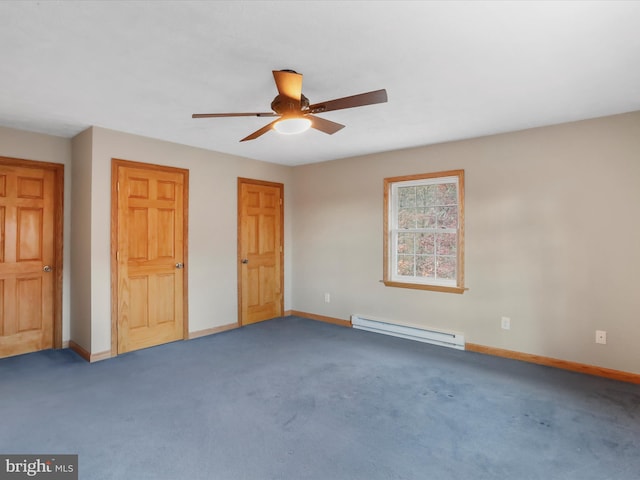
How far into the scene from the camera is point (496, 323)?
151 inches

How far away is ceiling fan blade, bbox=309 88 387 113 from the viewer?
209cm

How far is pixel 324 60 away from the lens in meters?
2.26

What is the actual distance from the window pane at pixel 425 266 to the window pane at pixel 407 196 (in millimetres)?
687

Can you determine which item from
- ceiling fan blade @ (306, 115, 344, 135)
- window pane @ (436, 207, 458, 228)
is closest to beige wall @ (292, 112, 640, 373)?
window pane @ (436, 207, 458, 228)

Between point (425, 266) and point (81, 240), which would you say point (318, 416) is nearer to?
point (425, 266)

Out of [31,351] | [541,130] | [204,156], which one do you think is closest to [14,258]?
[31,351]

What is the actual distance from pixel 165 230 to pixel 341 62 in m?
2.94

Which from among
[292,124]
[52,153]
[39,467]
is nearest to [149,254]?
[52,153]

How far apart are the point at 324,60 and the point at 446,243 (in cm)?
274

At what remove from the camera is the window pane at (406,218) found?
4.54 m

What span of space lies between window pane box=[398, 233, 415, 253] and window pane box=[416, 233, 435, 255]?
0.08 metres

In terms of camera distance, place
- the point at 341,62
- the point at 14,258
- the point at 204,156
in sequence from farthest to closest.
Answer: the point at 204,156 < the point at 14,258 < the point at 341,62

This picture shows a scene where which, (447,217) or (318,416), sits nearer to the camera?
(318,416)

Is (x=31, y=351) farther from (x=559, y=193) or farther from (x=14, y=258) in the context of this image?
(x=559, y=193)
